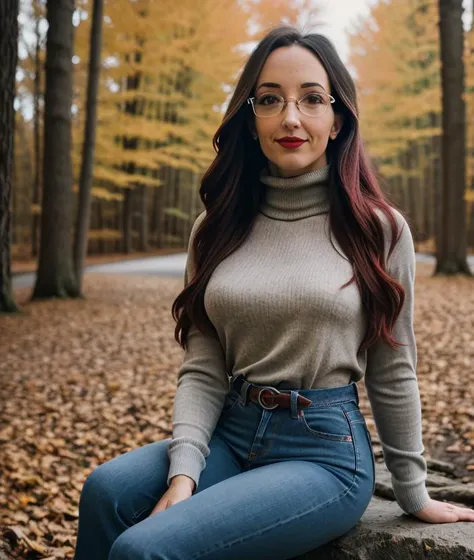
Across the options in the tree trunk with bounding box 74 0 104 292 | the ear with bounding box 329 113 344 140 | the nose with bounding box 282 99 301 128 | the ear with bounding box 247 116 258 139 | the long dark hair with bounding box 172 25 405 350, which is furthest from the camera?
the tree trunk with bounding box 74 0 104 292

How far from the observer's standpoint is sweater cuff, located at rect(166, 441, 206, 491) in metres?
1.88

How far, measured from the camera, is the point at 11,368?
6.18 m

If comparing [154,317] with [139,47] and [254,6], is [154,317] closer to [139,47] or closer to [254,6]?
[139,47]

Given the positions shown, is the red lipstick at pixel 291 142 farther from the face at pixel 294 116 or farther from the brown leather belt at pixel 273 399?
the brown leather belt at pixel 273 399

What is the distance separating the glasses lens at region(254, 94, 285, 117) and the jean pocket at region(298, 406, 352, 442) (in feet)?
3.21

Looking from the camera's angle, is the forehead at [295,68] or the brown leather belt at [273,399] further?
the forehead at [295,68]

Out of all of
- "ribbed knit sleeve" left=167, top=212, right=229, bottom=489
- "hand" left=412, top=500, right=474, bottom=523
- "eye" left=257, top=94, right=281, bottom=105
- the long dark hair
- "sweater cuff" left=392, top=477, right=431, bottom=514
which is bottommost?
"hand" left=412, top=500, right=474, bottom=523

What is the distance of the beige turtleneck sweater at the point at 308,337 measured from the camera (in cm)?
194

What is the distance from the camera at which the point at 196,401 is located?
6.95 feet

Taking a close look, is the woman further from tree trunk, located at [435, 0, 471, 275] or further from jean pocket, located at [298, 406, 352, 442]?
tree trunk, located at [435, 0, 471, 275]

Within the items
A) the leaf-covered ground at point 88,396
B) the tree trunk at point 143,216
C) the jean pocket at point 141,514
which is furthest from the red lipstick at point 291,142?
the tree trunk at point 143,216

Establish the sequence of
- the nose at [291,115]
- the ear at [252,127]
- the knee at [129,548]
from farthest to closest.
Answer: the ear at [252,127]
the nose at [291,115]
the knee at [129,548]

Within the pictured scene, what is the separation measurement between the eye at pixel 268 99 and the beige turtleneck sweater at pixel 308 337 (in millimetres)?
265

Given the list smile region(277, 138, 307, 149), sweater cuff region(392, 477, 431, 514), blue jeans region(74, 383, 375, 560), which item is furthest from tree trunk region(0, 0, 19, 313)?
sweater cuff region(392, 477, 431, 514)
